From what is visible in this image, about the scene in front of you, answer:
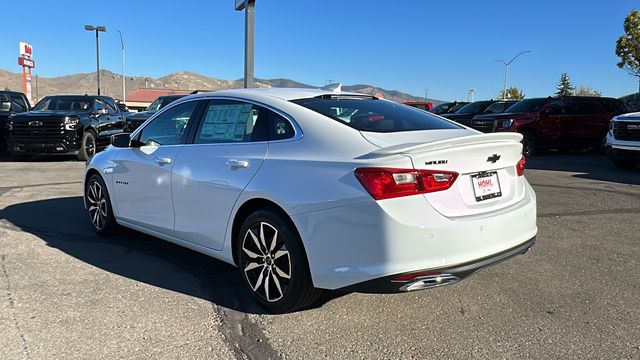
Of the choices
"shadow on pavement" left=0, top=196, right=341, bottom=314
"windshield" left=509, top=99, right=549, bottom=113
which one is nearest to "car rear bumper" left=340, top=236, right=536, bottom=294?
"shadow on pavement" left=0, top=196, right=341, bottom=314

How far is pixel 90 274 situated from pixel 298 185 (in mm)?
2245

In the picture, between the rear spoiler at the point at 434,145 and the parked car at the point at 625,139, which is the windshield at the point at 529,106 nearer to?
the parked car at the point at 625,139

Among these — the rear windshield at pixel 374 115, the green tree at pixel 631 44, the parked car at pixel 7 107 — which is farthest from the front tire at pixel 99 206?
the green tree at pixel 631 44

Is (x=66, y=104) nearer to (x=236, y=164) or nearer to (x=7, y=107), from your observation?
(x=7, y=107)

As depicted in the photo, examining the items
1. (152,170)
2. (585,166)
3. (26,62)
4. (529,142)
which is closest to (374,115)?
(152,170)

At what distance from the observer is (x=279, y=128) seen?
3738mm

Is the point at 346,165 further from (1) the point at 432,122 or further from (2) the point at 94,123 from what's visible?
(2) the point at 94,123

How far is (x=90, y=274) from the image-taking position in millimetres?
4406

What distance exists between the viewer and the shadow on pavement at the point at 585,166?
10.5 meters

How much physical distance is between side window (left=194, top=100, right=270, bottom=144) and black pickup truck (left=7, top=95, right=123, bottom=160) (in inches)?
341

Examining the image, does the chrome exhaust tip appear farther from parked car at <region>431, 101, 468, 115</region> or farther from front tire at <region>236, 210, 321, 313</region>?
parked car at <region>431, 101, 468, 115</region>

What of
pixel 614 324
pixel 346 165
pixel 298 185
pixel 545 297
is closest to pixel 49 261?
pixel 298 185

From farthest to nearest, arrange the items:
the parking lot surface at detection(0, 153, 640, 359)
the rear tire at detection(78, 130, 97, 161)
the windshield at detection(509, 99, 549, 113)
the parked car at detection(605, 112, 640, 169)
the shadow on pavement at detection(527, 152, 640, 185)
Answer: the windshield at detection(509, 99, 549, 113) < the rear tire at detection(78, 130, 97, 161) < the parked car at detection(605, 112, 640, 169) < the shadow on pavement at detection(527, 152, 640, 185) < the parking lot surface at detection(0, 153, 640, 359)

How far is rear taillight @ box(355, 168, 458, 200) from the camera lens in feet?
9.85
